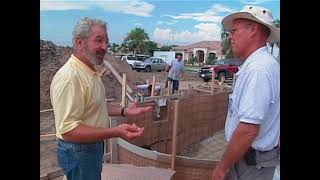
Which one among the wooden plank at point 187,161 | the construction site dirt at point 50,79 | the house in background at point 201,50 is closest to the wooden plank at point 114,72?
the construction site dirt at point 50,79

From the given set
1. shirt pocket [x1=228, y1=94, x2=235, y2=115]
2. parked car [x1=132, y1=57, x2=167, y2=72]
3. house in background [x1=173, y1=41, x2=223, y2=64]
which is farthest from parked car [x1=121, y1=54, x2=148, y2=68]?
shirt pocket [x1=228, y1=94, x2=235, y2=115]

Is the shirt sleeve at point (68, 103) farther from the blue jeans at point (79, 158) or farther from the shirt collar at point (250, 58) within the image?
the shirt collar at point (250, 58)

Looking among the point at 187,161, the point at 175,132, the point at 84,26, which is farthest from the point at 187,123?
the point at 84,26

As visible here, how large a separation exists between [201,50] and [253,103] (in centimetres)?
32

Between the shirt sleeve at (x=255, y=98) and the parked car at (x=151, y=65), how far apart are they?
0.33 metres

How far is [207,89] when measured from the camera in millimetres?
1695

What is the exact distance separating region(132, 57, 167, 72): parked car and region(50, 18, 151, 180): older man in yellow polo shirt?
0.18m

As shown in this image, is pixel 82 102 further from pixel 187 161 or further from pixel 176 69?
pixel 187 161

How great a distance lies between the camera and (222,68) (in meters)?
1.44

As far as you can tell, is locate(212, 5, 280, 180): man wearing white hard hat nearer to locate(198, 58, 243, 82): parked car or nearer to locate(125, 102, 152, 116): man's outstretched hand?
locate(198, 58, 243, 82): parked car

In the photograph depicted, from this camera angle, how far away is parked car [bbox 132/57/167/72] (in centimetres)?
141
